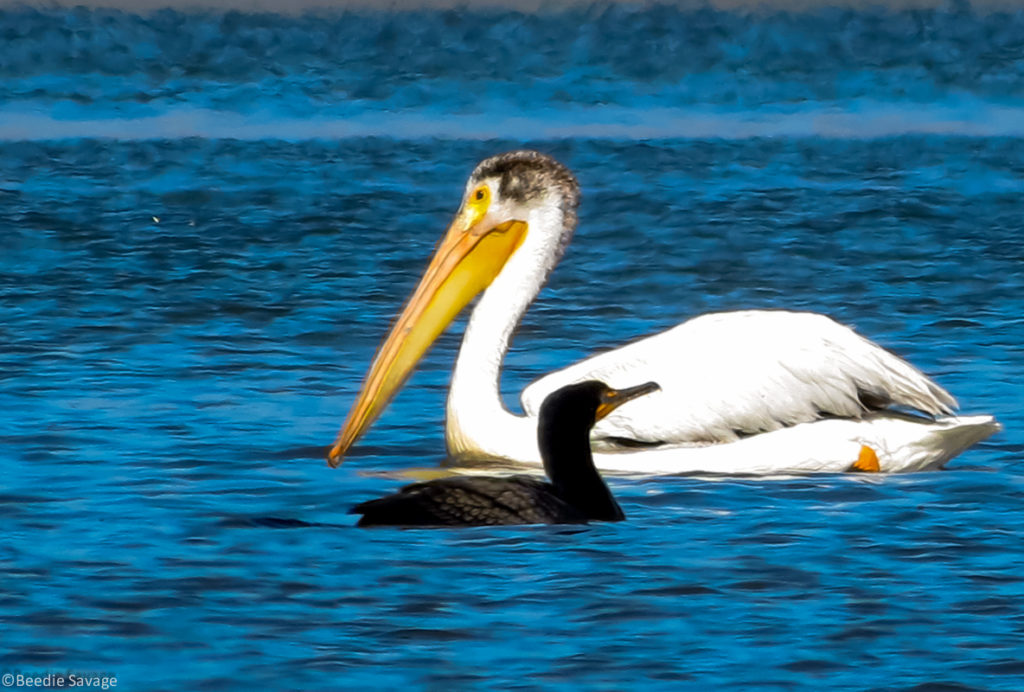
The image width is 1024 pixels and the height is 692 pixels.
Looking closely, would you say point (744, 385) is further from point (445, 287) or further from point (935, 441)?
point (445, 287)

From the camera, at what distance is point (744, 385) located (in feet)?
24.9

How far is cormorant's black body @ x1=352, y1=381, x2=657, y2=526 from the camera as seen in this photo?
A: 657cm

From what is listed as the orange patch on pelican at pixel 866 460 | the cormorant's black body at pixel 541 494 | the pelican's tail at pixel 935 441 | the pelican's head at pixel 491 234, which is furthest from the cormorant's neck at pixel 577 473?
the pelican's head at pixel 491 234

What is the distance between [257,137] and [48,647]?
1333cm

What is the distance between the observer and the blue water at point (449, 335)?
5.49m

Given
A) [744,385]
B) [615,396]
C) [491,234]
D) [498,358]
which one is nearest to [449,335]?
[491,234]

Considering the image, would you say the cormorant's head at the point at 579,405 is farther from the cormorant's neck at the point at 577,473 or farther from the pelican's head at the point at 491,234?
the pelican's head at the point at 491,234

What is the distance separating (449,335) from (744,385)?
2919 mm

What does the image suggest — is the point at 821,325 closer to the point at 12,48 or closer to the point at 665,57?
the point at 665,57

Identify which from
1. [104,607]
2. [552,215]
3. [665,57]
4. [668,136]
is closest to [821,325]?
[552,215]

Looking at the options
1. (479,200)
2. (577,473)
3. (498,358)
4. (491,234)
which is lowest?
(577,473)

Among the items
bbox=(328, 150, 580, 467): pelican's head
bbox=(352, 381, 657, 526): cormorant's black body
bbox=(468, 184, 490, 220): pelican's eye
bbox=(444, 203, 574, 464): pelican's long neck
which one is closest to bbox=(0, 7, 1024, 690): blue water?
bbox=(352, 381, 657, 526): cormorant's black body

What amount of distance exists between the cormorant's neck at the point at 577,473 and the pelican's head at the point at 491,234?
1.31 meters

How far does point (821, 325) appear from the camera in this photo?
775cm
